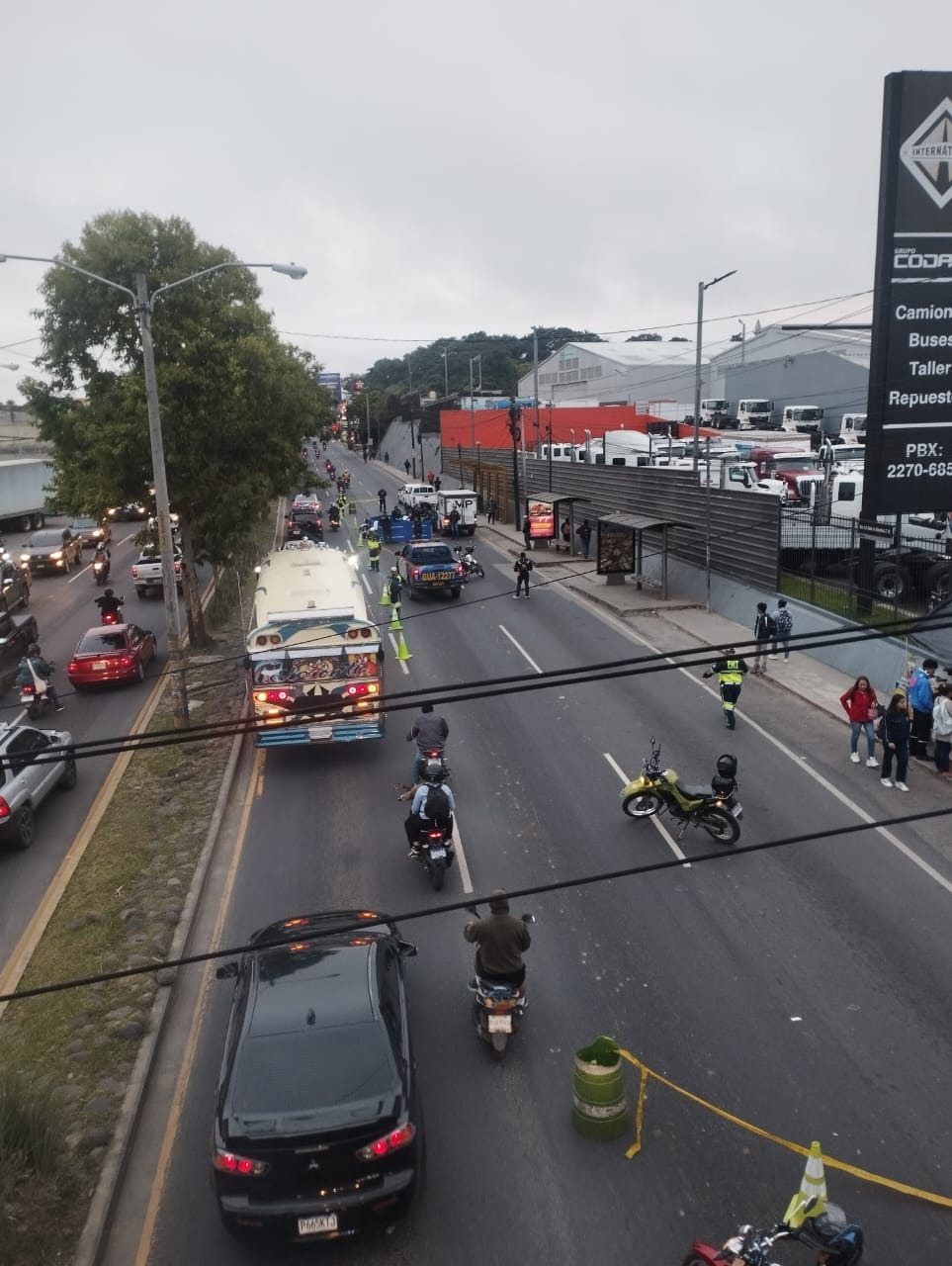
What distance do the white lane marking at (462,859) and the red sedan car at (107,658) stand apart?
11466 mm

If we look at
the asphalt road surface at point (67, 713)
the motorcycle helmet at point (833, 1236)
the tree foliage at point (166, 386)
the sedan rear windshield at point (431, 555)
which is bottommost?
the asphalt road surface at point (67, 713)

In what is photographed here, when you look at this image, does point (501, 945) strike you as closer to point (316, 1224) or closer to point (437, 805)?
point (316, 1224)

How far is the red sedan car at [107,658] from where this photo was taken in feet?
69.5

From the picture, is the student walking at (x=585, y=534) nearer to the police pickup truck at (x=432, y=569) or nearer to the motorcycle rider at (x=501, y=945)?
the police pickup truck at (x=432, y=569)

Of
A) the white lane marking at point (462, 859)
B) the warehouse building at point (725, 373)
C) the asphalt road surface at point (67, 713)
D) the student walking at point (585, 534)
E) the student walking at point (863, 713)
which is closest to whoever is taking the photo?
the white lane marking at point (462, 859)

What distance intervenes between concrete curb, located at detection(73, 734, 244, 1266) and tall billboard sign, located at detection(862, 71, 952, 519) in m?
12.1

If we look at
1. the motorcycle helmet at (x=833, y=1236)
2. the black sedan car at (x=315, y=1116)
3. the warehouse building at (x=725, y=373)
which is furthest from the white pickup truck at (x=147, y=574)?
the warehouse building at (x=725, y=373)

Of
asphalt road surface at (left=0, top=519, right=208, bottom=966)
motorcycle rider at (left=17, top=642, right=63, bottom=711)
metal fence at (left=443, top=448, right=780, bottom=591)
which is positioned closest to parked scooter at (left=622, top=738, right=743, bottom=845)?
asphalt road surface at (left=0, top=519, right=208, bottom=966)

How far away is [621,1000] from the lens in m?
9.18

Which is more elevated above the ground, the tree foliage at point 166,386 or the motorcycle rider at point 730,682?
the tree foliage at point 166,386

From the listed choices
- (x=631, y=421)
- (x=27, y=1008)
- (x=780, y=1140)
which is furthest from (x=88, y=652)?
(x=631, y=421)

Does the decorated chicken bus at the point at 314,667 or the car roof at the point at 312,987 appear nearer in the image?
the car roof at the point at 312,987

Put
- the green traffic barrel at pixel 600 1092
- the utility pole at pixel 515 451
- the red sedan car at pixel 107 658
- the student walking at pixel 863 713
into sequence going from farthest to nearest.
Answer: the utility pole at pixel 515 451 → the red sedan car at pixel 107 658 → the student walking at pixel 863 713 → the green traffic barrel at pixel 600 1092

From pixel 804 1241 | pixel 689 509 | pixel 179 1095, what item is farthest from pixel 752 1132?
pixel 689 509
